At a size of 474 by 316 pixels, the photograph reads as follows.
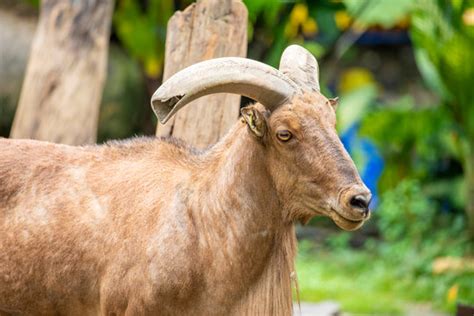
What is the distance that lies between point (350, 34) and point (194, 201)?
9.36 m

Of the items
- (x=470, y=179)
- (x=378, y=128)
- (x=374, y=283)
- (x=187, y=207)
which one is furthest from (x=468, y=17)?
(x=187, y=207)

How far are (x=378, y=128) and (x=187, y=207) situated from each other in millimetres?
7661

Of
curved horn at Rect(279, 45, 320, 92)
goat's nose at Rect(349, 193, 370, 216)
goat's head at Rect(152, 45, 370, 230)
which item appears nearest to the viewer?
goat's nose at Rect(349, 193, 370, 216)

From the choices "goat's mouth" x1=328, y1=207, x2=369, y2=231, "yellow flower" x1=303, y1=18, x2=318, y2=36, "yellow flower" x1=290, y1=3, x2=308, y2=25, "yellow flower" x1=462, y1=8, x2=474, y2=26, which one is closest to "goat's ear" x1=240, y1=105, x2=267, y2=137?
"goat's mouth" x1=328, y1=207, x2=369, y2=231

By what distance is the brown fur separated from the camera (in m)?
4.83

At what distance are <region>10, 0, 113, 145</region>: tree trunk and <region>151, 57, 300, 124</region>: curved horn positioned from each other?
12.5ft

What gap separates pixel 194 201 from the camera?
5.18 m

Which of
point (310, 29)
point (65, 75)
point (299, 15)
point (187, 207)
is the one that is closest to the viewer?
point (187, 207)

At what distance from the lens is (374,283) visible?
10.7m

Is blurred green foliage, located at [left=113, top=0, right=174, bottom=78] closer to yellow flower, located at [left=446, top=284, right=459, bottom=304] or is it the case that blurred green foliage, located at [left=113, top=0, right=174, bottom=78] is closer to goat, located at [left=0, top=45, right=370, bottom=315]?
yellow flower, located at [left=446, top=284, right=459, bottom=304]

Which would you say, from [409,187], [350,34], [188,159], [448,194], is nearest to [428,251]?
[409,187]

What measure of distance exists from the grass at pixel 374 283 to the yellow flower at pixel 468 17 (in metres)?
2.70

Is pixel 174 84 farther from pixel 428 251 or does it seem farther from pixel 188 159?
pixel 428 251

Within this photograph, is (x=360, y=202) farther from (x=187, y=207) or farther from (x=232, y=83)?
(x=187, y=207)
